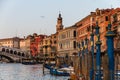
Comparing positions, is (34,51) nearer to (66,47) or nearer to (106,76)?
(66,47)

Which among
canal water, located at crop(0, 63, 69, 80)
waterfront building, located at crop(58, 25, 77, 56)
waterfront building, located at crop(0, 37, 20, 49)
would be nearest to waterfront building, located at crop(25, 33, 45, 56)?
waterfront building, located at crop(0, 37, 20, 49)

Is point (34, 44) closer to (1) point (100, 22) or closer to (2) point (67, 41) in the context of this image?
(2) point (67, 41)

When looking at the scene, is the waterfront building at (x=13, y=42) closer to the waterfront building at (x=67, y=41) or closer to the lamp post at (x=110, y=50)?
the waterfront building at (x=67, y=41)

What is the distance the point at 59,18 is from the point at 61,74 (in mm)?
29948

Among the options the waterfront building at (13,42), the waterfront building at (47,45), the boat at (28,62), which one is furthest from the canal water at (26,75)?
the waterfront building at (13,42)

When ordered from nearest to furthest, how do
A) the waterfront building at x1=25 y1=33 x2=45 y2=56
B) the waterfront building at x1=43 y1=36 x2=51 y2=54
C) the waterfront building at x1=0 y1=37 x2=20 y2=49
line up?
the waterfront building at x1=43 y1=36 x2=51 y2=54 → the waterfront building at x1=25 y1=33 x2=45 y2=56 → the waterfront building at x1=0 y1=37 x2=20 y2=49

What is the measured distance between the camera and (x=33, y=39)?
2830 inches

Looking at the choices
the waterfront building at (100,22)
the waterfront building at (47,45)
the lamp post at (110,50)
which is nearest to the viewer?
the lamp post at (110,50)

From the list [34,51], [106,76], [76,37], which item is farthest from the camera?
[34,51]

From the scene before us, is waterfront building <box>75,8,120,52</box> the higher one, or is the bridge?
waterfront building <box>75,8,120,52</box>

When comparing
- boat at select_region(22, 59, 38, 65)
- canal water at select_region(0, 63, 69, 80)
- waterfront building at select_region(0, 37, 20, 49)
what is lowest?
canal water at select_region(0, 63, 69, 80)

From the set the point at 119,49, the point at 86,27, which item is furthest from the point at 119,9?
the point at 86,27

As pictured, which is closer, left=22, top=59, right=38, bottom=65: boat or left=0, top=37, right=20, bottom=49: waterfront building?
left=22, top=59, right=38, bottom=65: boat

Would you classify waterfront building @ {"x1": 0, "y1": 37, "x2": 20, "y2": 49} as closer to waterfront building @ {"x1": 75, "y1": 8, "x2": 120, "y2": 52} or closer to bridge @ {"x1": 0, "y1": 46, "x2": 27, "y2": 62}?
bridge @ {"x1": 0, "y1": 46, "x2": 27, "y2": 62}
